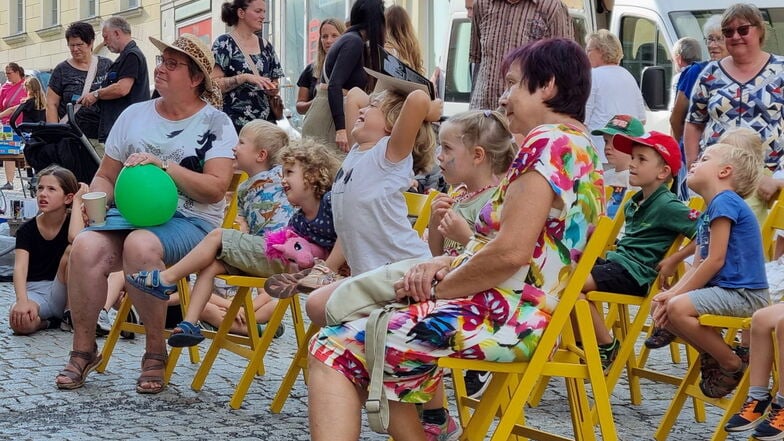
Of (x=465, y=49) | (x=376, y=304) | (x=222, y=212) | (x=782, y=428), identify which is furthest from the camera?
(x=465, y=49)

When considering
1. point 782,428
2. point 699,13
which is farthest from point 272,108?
point 782,428

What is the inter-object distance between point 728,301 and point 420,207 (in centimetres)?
140

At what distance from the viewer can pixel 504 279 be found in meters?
3.62

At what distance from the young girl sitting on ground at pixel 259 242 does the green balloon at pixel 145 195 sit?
30 cm

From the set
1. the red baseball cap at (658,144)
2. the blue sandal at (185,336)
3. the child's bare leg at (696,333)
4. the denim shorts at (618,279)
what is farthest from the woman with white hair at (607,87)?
the child's bare leg at (696,333)

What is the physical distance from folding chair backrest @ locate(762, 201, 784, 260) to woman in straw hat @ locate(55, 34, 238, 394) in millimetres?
2417

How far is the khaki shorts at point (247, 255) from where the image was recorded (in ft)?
18.0

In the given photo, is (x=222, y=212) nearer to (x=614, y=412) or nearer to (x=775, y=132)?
(x=614, y=412)

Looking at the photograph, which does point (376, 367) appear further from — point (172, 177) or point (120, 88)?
point (120, 88)

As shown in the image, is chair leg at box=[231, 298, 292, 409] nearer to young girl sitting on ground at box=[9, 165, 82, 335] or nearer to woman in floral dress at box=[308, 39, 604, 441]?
woman in floral dress at box=[308, 39, 604, 441]

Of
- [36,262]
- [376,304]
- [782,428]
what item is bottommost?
[36,262]

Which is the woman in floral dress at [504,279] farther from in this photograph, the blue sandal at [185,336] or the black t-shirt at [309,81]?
the black t-shirt at [309,81]

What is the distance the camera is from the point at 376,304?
3.78m

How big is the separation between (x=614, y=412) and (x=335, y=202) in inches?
57.2
